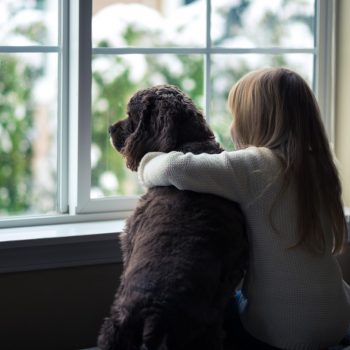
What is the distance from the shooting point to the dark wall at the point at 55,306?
1.94 metres

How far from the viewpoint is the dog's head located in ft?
5.43

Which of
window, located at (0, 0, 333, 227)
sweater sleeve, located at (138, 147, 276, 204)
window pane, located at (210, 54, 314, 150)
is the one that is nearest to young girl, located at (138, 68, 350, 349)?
sweater sleeve, located at (138, 147, 276, 204)

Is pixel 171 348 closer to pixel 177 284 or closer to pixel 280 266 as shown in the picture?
pixel 177 284

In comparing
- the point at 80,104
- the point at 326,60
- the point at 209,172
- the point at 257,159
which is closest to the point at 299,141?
the point at 257,159

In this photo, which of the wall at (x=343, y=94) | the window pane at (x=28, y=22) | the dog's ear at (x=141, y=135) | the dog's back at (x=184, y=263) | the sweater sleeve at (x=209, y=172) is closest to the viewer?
the dog's back at (x=184, y=263)

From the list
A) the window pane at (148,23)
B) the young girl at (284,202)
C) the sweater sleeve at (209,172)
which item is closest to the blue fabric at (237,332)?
the young girl at (284,202)

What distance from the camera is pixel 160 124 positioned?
5.47ft

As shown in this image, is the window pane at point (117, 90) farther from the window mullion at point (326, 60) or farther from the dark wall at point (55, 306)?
the window mullion at point (326, 60)

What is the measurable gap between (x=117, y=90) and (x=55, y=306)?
68 centimetres

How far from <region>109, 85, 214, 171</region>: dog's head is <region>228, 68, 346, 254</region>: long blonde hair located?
0.42 ft

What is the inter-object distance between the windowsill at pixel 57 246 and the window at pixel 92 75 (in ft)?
0.32

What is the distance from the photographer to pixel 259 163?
5.38 feet

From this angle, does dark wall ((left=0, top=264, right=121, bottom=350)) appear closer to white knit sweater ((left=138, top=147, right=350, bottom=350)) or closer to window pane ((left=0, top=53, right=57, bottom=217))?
window pane ((left=0, top=53, right=57, bottom=217))

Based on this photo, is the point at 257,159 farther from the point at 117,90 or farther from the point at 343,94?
the point at 343,94
